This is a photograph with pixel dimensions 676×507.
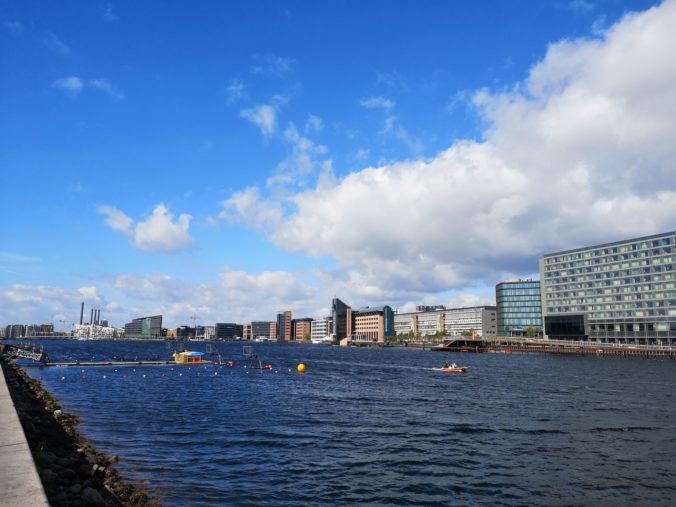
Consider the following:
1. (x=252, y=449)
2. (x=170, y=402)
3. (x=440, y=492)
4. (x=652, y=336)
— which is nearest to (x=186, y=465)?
(x=252, y=449)

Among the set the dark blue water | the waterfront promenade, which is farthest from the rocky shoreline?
the dark blue water

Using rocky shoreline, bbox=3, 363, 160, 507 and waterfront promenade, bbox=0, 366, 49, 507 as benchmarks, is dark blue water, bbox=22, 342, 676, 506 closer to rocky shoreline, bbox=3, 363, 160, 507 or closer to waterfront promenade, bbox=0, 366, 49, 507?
rocky shoreline, bbox=3, 363, 160, 507

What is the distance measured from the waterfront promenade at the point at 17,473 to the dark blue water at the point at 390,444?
703cm

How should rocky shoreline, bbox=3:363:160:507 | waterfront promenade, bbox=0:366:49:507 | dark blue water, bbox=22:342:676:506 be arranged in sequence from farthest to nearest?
dark blue water, bbox=22:342:676:506, rocky shoreline, bbox=3:363:160:507, waterfront promenade, bbox=0:366:49:507

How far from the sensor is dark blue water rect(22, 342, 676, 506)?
26078 mm

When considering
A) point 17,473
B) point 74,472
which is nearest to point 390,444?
point 74,472

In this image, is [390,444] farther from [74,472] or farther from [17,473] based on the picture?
[17,473]

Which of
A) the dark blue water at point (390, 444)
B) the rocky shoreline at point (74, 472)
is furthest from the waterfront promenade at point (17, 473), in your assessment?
the dark blue water at point (390, 444)

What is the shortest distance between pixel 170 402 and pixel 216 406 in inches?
290

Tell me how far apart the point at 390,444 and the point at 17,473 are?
81.5ft

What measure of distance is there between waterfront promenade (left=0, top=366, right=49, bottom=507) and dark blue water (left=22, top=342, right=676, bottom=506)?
7.03 metres

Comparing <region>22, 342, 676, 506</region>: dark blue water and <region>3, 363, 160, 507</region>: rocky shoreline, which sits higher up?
<region>3, 363, 160, 507</region>: rocky shoreline

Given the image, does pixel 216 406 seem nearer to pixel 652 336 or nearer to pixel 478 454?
pixel 478 454

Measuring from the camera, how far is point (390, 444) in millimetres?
35938
